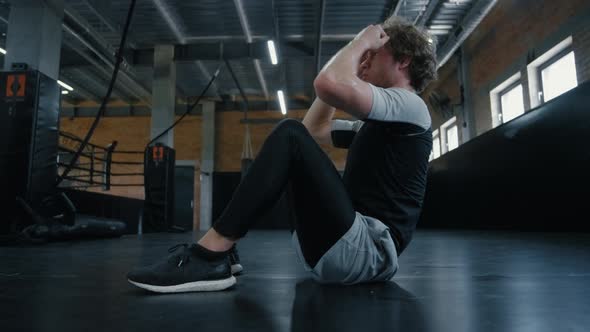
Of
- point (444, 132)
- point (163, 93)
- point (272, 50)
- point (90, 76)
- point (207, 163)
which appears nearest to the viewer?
point (272, 50)

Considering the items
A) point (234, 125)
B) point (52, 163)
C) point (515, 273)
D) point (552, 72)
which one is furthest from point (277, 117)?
point (515, 273)

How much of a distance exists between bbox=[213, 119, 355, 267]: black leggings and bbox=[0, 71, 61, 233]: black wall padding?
367 cm

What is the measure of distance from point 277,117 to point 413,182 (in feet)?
38.4

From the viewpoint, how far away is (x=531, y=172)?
5.29 m

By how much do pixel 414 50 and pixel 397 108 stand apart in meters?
0.32

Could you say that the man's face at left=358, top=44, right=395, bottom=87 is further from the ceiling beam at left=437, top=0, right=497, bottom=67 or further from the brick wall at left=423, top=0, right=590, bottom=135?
the ceiling beam at left=437, top=0, right=497, bottom=67

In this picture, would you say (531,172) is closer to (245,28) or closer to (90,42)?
(245,28)

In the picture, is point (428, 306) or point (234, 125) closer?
point (428, 306)

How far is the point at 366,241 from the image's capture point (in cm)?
137

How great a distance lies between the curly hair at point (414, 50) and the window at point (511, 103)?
20.4 feet

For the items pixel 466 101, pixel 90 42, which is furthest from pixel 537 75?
pixel 90 42

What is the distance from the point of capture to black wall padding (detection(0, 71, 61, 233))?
13.3 ft

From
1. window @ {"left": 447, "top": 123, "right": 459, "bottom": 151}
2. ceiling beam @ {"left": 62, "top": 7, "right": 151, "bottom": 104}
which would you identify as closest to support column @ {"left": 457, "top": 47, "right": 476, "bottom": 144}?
window @ {"left": 447, "top": 123, "right": 459, "bottom": 151}

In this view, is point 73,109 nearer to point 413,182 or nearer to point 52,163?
point 52,163
